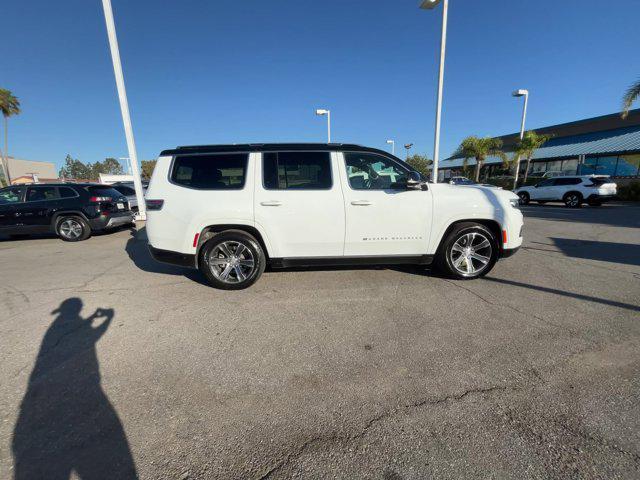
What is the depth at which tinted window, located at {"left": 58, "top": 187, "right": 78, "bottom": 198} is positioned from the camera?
789 cm

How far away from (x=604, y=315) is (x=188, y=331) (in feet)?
15.3

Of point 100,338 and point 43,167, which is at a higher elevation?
point 43,167

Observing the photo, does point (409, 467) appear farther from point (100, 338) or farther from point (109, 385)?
point (100, 338)

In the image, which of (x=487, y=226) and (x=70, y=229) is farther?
(x=70, y=229)

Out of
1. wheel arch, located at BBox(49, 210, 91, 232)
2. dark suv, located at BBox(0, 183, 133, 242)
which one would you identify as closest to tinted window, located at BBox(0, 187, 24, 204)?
dark suv, located at BBox(0, 183, 133, 242)

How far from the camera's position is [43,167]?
83.8 m

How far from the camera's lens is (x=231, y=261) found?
415cm

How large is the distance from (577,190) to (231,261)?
1809 cm

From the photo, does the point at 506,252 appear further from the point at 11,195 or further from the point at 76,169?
the point at 76,169

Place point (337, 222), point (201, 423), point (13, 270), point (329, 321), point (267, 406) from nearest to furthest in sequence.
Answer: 1. point (201, 423)
2. point (267, 406)
3. point (329, 321)
4. point (337, 222)
5. point (13, 270)

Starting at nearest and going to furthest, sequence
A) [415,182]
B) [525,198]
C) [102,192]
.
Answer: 1. [415,182]
2. [102,192]
3. [525,198]

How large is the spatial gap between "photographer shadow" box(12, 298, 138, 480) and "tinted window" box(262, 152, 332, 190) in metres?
2.77

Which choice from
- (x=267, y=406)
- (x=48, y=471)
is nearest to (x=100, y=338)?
(x=48, y=471)

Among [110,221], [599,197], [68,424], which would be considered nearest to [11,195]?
[110,221]
